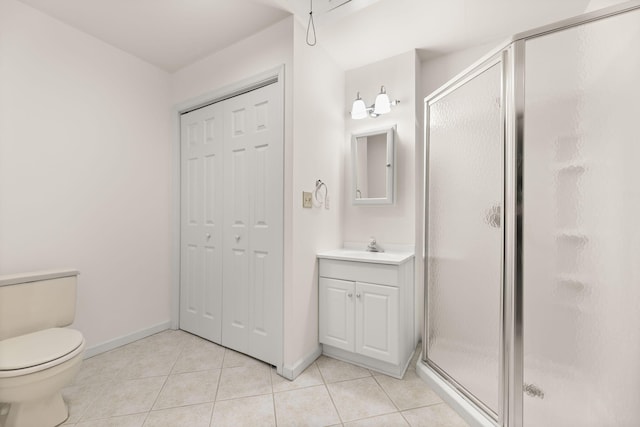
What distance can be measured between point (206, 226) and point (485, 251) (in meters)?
2.05

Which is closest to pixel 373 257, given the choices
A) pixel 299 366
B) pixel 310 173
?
pixel 310 173

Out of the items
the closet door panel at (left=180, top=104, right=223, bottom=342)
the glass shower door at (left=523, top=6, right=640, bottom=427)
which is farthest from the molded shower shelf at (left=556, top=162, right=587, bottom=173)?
the closet door panel at (left=180, top=104, right=223, bottom=342)

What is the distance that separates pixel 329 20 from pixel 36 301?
2.52m

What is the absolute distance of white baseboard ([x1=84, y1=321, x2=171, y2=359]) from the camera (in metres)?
2.03

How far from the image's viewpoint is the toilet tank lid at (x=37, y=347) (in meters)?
1.22

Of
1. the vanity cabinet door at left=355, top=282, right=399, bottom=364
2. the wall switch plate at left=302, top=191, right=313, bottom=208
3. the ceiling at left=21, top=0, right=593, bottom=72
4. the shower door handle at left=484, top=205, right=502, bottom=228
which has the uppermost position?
the ceiling at left=21, top=0, right=593, bottom=72

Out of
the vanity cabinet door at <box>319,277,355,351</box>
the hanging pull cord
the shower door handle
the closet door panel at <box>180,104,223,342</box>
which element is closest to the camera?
the shower door handle

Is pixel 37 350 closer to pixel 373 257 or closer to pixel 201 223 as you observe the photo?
pixel 201 223

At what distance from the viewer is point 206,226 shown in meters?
2.33

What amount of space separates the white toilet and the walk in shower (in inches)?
79.5

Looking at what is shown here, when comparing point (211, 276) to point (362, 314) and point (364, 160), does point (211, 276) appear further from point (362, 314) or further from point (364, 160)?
point (364, 160)

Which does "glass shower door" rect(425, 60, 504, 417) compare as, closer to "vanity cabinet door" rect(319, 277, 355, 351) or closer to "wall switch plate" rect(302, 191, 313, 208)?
"vanity cabinet door" rect(319, 277, 355, 351)

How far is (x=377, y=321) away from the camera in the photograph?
1818 millimetres

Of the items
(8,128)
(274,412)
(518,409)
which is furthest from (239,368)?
(8,128)
